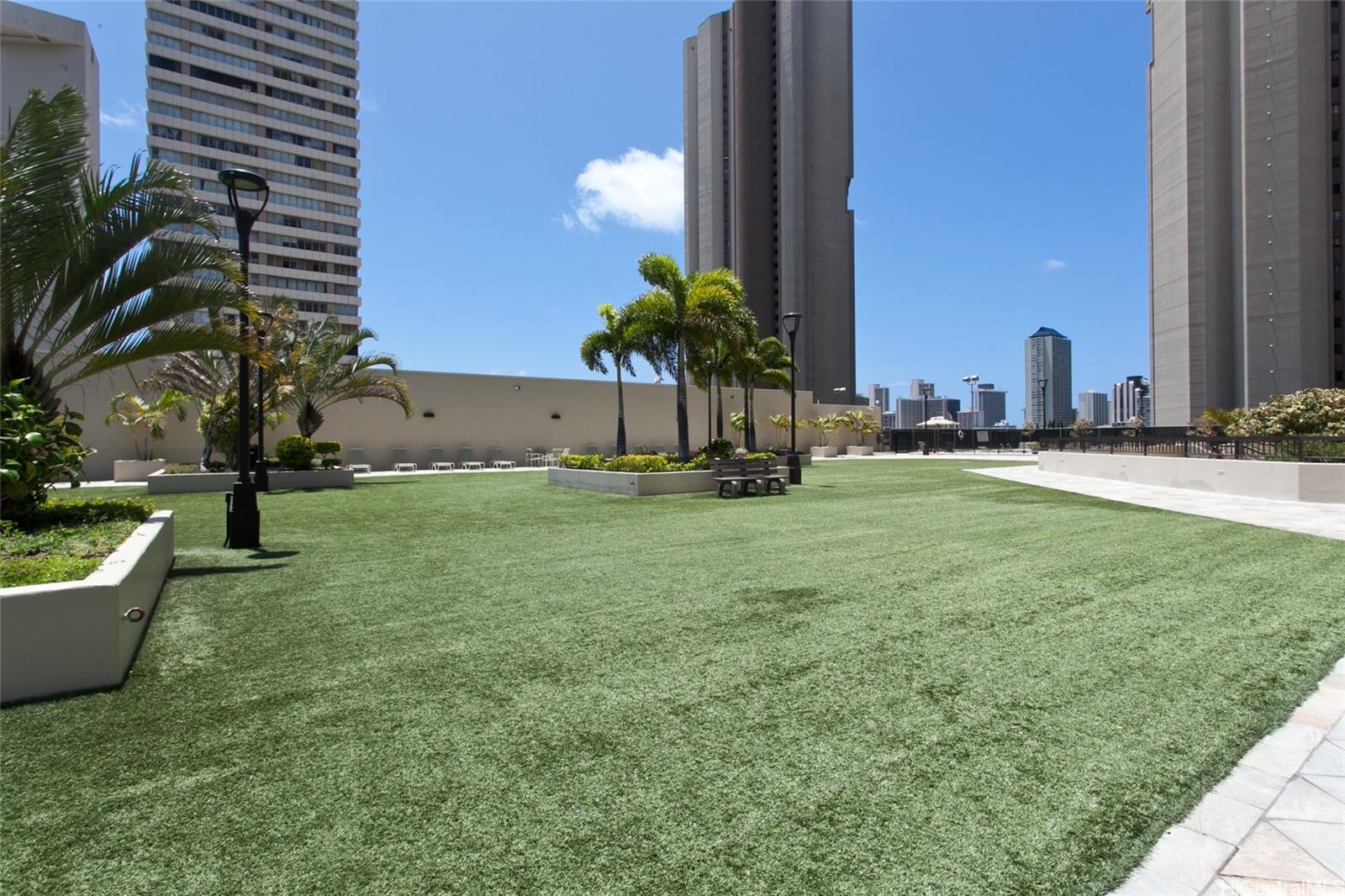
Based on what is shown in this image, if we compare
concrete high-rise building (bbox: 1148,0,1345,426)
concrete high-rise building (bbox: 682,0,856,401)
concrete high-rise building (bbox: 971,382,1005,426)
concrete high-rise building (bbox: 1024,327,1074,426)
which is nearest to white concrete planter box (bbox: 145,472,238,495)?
concrete high-rise building (bbox: 1148,0,1345,426)

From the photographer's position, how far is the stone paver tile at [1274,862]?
2.29 metres

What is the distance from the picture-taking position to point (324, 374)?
68.6 feet

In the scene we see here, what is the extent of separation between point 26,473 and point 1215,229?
67.4 metres

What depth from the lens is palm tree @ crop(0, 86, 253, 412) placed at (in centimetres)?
616

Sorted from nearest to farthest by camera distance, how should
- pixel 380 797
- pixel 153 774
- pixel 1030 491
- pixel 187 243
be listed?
pixel 380 797
pixel 153 774
pixel 187 243
pixel 1030 491

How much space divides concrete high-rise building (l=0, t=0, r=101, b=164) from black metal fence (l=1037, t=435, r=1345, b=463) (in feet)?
117

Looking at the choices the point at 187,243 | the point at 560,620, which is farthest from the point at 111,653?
the point at 187,243

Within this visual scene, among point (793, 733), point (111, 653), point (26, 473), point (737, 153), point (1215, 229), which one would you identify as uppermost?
point (737, 153)

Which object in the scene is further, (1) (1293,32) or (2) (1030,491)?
(1) (1293,32)

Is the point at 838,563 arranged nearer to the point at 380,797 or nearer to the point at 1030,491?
the point at 380,797

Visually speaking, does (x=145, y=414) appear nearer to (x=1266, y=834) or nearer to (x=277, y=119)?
(x=1266, y=834)

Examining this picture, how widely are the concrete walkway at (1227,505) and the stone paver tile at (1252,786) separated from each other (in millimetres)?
8623

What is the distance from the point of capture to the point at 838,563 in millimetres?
7242

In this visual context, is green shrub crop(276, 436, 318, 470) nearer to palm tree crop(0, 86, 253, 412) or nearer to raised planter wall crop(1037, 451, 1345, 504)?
palm tree crop(0, 86, 253, 412)
